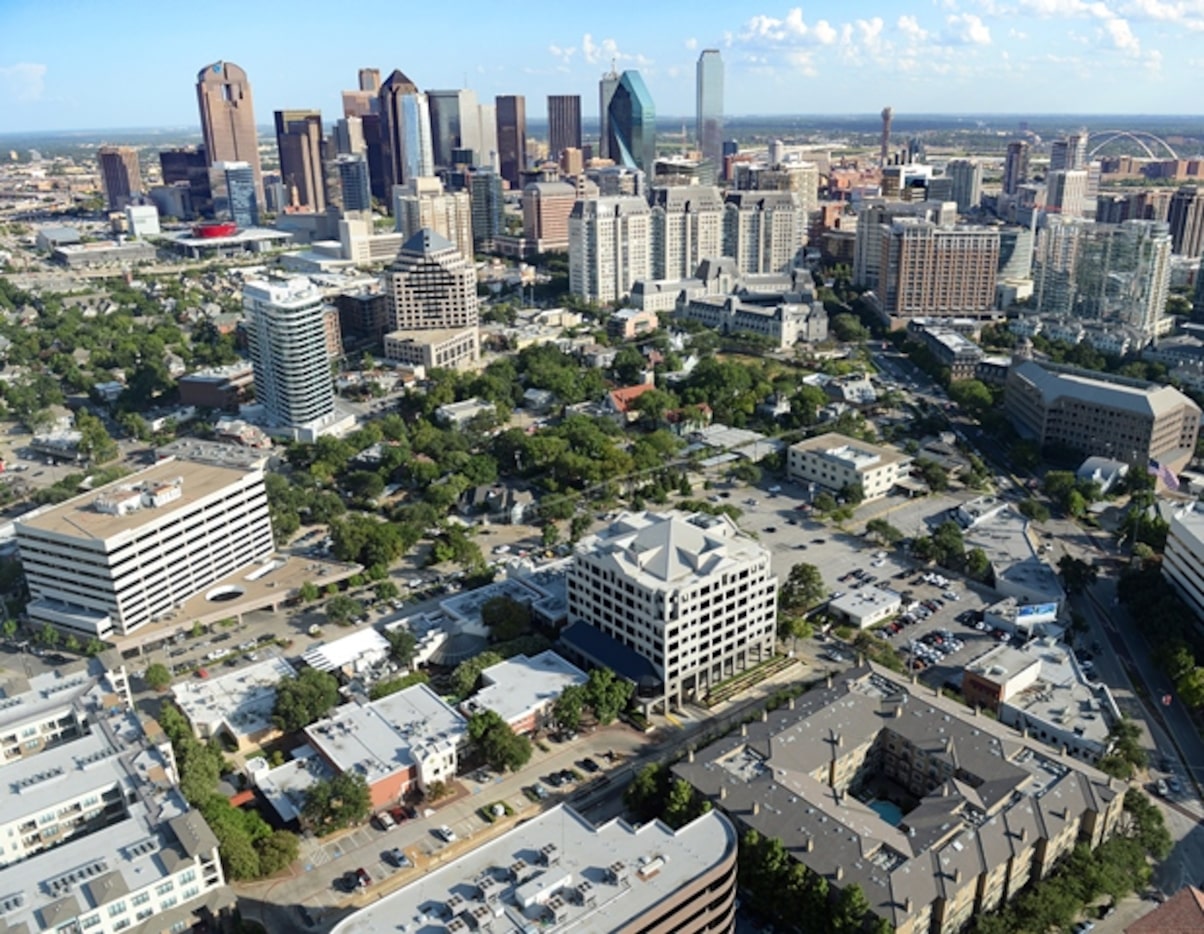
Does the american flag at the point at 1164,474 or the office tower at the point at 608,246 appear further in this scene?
the office tower at the point at 608,246

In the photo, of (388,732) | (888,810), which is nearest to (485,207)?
(388,732)

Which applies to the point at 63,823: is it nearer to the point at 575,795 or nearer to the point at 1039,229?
the point at 575,795

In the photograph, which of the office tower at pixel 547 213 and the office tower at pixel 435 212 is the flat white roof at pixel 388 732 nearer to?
the office tower at pixel 435 212

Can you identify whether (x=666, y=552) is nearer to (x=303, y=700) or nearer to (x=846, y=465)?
(x=303, y=700)

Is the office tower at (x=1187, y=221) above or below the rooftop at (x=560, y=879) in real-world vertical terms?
above

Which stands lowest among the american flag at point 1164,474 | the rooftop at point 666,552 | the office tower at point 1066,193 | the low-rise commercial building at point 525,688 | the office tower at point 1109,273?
the low-rise commercial building at point 525,688

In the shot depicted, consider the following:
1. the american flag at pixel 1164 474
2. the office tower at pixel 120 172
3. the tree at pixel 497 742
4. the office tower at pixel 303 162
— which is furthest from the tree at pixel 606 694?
the office tower at pixel 120 172

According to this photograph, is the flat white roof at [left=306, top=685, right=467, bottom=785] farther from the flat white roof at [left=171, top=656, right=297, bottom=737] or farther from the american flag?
the american flag
